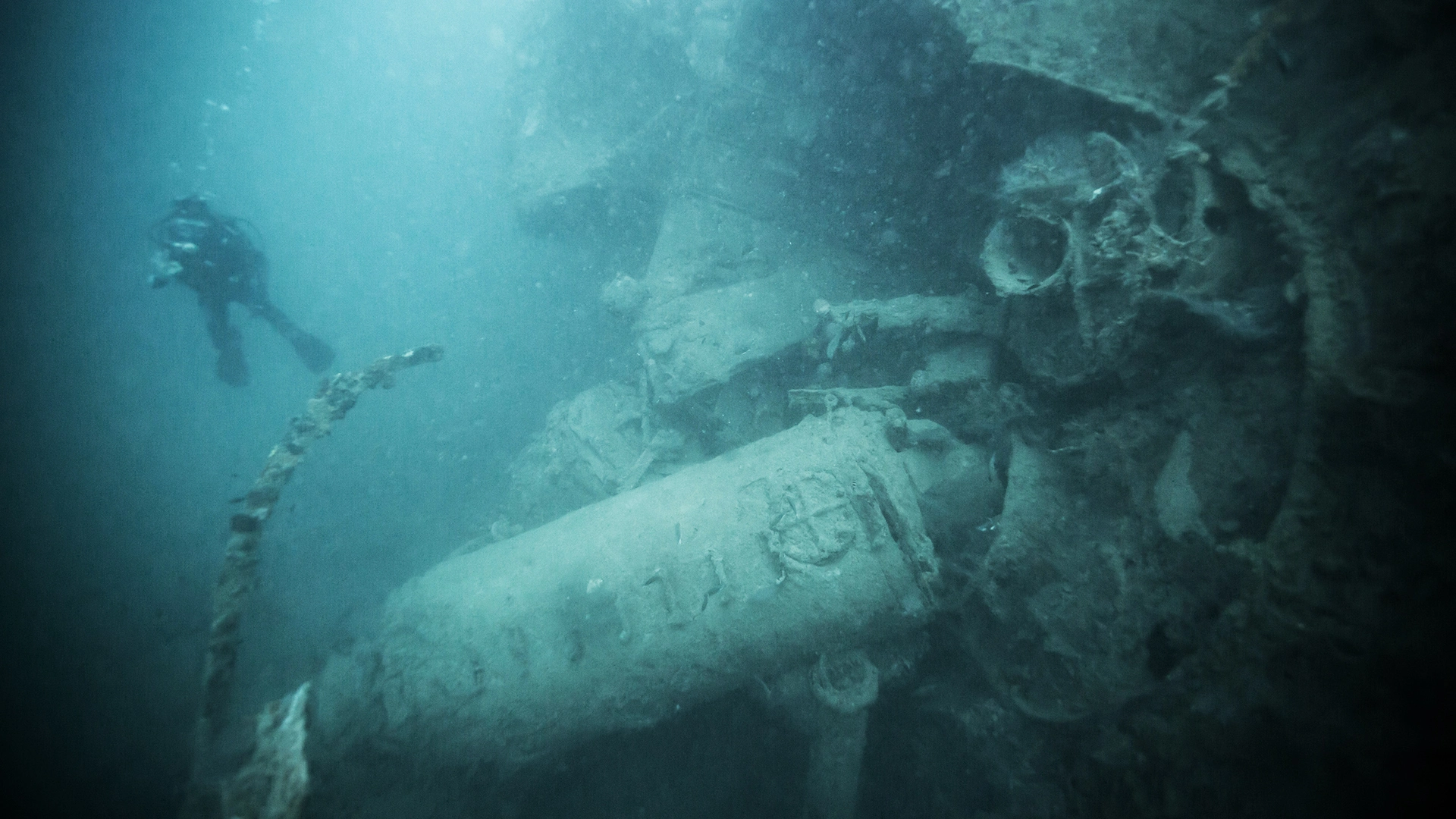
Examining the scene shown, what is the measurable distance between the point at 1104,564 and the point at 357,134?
9473 cm

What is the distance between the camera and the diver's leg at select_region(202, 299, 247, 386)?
8.45 m

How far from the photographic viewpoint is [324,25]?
74375 mm

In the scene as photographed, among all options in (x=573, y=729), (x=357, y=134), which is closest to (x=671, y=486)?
(x=573, y=729)

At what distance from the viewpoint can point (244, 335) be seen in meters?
43.1

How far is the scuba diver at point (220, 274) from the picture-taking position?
8.06 m

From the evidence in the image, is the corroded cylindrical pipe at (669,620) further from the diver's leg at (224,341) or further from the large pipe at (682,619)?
the diver's leg at (224,341)

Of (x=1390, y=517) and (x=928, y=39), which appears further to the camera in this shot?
(x=928, y=39)

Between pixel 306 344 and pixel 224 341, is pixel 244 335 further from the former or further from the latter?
pixel 306 344

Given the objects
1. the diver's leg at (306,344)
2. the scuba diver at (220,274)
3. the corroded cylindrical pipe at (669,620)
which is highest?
the scuba diver at (220,274)

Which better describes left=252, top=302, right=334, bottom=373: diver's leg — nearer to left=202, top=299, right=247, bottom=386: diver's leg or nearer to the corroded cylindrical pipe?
left=202, top=299, right=247, bottom=386: diver's leg

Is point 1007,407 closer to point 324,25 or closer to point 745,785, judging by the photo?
point 745,785

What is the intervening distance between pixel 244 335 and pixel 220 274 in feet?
157

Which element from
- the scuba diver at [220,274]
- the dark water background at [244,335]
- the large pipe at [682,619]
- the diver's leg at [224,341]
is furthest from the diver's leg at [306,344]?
the large pipe at [682,619]

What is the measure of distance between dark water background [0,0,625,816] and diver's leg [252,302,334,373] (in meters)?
3.41
